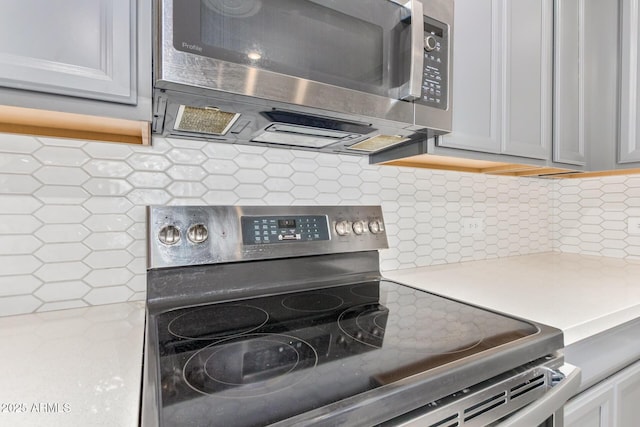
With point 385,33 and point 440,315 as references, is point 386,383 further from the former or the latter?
A: point 385,33

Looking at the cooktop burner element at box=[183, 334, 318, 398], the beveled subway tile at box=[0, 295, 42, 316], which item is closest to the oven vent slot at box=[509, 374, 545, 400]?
the cooktop burner element at box=[183, 334, 318, 398]

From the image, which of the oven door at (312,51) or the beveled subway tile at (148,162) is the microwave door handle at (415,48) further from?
the beveled subway tile at (148,162)

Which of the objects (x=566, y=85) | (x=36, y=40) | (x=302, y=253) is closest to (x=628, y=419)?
(x=302, y=253)

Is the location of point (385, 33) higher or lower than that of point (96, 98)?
higher

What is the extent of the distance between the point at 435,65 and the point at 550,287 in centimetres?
84

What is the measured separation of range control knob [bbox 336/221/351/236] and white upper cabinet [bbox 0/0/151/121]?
2.29ft

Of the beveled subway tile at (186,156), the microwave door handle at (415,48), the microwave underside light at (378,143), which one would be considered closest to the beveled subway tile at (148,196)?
the beveled subway tile at (186,156)

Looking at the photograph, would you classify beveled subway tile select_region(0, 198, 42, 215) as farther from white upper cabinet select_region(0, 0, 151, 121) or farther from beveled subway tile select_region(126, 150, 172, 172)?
white upper cabinet select_region(0, 0, 151, 121)

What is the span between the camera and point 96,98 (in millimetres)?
618

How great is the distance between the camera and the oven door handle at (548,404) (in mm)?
613

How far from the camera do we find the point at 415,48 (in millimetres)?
834

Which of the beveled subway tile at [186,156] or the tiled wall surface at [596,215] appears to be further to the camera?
the tiled wall surface at [596,215]

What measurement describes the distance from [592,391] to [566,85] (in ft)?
3.87

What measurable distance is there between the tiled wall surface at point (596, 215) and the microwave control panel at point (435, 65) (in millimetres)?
1391
